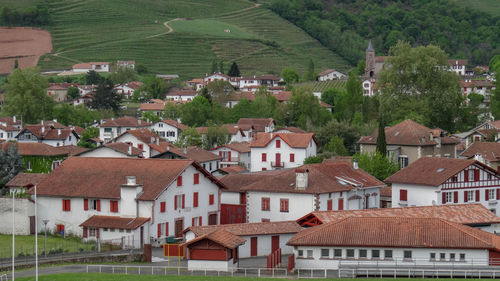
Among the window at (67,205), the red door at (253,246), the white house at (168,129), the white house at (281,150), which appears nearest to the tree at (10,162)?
the window at (67,205)

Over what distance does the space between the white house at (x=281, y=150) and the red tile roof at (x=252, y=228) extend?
3803cm

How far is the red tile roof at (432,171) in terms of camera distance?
223ft

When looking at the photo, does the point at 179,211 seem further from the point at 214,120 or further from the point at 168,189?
the point at 214,120

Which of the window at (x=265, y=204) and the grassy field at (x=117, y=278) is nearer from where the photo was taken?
the grassy field at (x=117, y=278)

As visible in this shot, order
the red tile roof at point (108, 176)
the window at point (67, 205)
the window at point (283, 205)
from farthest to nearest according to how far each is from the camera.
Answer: the window at point (283, 205)
the window at point (67, 205)
the red tile roof at point (108, 176)

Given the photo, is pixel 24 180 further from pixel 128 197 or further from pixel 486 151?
pixel 486 151

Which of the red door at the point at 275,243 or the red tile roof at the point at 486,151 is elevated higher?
the red tile roof at the point at 486,151

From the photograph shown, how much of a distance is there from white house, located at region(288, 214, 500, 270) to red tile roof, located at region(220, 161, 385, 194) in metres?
11.8

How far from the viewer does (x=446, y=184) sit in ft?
222

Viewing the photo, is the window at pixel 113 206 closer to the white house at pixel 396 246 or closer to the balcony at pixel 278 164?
the white house at pixel 396 246

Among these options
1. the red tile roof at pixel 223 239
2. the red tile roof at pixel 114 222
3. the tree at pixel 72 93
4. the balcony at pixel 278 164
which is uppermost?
the red tile roof at pixel 223 239

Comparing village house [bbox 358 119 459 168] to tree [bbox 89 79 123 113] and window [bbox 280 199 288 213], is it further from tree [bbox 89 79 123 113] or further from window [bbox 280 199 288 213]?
tree [bbox 89 79 123 113]

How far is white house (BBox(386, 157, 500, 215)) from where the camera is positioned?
67.8m

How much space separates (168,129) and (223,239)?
75.6 metres
